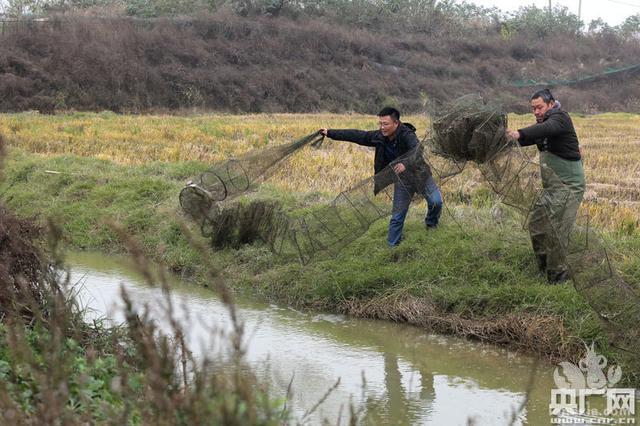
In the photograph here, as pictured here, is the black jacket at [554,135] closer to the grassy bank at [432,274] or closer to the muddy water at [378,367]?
the grassy bank at [432,274]

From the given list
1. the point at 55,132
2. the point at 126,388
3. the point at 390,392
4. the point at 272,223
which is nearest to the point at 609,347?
the point at 390,392

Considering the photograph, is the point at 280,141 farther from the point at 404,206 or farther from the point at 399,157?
the point at 399,157

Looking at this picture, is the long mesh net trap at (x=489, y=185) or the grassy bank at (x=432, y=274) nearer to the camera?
the long mesh net trap at (x=489, y=185)

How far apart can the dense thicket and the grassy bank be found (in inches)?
803

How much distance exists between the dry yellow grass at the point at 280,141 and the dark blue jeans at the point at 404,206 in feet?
1.44

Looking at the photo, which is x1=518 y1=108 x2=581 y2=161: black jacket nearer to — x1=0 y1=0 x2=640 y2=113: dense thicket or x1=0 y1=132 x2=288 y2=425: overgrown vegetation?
x1=0 y1=132 x2=288 y2=425: overgrown vegetation

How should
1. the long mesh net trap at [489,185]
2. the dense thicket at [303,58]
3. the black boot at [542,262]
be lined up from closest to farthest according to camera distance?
the long mesh net trap at [489,185] < the black boot at [542,262] < the dense thicket at [303,58]

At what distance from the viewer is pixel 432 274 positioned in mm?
8258

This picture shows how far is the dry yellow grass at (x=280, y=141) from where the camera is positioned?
39.8 feet

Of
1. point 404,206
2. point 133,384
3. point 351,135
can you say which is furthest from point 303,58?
point 133,384

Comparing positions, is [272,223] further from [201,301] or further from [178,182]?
[178,182]

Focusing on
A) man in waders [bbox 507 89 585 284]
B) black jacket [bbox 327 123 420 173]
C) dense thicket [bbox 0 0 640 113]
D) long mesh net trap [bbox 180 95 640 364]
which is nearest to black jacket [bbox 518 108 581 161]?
man in waders [bbox 507 89 585 284]

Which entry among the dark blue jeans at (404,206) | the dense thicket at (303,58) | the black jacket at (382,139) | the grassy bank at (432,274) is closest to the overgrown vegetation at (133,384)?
the grassy bank at (432,274)

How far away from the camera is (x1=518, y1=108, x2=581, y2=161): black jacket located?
709 cm
